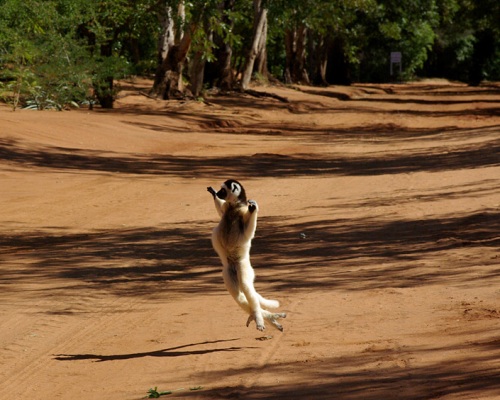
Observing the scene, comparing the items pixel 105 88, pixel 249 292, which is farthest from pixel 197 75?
pixel 249 292

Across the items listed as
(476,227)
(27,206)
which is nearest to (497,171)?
(476,227)

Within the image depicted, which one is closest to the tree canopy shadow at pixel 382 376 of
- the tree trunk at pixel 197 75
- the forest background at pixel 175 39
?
the forest background at pixel 175 39

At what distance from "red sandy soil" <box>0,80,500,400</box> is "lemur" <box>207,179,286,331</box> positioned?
439 millimetres

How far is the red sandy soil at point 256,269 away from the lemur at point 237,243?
44cm

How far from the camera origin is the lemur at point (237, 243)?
7691mm

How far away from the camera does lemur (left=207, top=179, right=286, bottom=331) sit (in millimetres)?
7691

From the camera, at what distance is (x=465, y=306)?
9.22 m

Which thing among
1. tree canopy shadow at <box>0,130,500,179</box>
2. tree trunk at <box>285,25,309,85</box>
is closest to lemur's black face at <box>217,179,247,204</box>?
tree canopy shadow at <box>0,130,500,179</box>

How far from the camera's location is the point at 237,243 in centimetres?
773

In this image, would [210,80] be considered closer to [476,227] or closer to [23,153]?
[23,153]

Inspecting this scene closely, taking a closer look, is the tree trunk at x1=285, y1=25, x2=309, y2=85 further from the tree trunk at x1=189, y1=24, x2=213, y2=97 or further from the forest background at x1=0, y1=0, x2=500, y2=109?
the tree trunk at x1=189, y1=24, x2=213, y2=97

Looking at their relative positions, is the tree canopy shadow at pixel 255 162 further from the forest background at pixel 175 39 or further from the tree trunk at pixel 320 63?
the tree trunk at pixel 320 63

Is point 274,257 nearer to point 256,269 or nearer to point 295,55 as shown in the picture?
point 256,269

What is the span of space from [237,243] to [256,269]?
4.02 m
